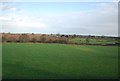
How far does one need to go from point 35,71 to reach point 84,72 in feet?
5.81

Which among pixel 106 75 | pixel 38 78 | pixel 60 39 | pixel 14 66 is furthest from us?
pixel 60 39

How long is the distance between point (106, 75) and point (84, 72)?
76cm

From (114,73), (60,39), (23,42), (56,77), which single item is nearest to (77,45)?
(60,39)

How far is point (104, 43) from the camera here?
512 inches

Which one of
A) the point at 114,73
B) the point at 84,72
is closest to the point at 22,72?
the point at 84,72

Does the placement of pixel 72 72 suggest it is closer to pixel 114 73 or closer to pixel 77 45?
pixel 114 73

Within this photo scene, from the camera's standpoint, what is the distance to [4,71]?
5.29m

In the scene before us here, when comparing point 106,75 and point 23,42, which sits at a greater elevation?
point 23,42

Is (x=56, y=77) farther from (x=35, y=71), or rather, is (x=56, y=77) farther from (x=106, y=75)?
(x=106, y=75)

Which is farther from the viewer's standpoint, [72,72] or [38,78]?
[72,72]

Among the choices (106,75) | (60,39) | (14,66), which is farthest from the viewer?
(60,39)

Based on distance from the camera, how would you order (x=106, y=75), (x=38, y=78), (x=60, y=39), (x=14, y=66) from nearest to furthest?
(x=38, y=78), (x=106, y=75), (x=14, y=66), (x=60, y=39)

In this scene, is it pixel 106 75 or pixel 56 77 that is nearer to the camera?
pixel 56 77

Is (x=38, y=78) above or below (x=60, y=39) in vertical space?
below
